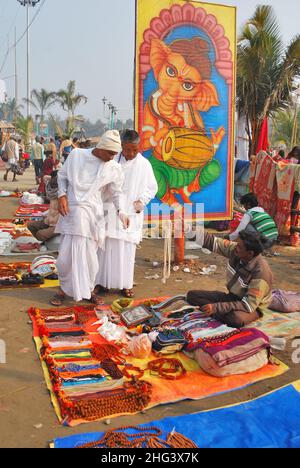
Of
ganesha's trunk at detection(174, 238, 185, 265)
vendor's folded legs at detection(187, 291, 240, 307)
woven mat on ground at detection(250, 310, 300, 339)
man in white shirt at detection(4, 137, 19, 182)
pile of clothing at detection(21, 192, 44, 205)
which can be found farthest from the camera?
man in white shirt at detection(4, 137, 19, 182)

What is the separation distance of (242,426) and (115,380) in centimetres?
98

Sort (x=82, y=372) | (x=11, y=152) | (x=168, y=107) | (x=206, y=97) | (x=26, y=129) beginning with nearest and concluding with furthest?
(x=82, y=372) < (x=168, y=107) < (x=206, y=97) < (x=11, y=152) < (x=26, y=129)

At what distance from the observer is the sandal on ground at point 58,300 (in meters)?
5.04

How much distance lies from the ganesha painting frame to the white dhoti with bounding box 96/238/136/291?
137 centimetres

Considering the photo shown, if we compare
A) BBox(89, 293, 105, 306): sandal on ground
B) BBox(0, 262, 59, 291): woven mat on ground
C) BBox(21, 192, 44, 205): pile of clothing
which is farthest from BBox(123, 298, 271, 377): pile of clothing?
BBox(21, 192, 44, 205): pile of clothing

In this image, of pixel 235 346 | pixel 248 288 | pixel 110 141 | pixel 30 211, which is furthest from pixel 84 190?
pixel 30 211

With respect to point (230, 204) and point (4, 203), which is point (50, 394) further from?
point (4, 203)

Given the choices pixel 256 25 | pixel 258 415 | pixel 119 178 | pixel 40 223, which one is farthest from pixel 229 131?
pixel 256 25

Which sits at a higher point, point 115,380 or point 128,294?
point 128,294

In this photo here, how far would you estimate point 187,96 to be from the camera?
6445mm

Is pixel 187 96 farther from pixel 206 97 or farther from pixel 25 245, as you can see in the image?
pixel 25 245

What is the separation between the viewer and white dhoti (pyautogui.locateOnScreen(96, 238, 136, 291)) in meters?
5.33

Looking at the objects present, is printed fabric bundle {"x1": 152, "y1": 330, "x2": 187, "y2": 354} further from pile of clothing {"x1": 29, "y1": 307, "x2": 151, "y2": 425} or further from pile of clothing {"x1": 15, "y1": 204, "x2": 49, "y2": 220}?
pile of clothing {"x1": 15, "y1": 204, "x2": 49, "y2": 220}

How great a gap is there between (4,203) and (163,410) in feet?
32.9
